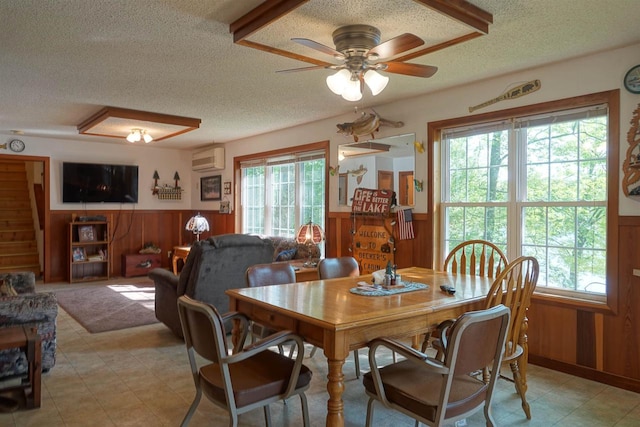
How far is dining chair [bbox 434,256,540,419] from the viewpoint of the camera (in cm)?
231

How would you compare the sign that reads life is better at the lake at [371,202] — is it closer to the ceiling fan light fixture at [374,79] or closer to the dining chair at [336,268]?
the dining chair at [336,268]

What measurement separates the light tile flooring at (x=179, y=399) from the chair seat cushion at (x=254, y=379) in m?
0.49

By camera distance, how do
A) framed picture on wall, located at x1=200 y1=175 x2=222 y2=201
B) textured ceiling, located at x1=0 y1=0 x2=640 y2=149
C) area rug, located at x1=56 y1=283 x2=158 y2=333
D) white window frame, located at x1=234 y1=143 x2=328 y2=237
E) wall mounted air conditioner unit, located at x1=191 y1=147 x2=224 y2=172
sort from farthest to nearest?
framed picture on wall, located at x1=200 y1=175 x2=222 y2=201
wall mounted air conditioner unit, located at x1=191 y1=147 x2=224 y2=172
white window frame, located at x1=234 y1=143 x2=328 y2=237
area rug, located at x1=56 y1=283 x2=158 y2=333
textured ceiling, located at x1=0 y1=0 x2=640 y2=149

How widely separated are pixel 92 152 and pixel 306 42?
6474mm

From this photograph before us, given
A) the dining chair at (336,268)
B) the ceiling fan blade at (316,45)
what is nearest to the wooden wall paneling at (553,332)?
the dining chair at (336,268)

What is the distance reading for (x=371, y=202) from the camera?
4.68 m

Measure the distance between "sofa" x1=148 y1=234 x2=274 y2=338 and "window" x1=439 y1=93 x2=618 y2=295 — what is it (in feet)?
6.18

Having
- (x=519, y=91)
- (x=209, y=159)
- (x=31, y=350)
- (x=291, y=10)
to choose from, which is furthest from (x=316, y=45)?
(x=209, y=159)

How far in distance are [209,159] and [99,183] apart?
1897mm

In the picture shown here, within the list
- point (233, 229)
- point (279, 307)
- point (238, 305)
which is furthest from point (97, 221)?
point (279, 307)

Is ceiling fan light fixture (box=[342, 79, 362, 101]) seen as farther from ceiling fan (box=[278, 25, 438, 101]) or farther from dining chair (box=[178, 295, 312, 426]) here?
dining chair (box=[178, 295, 312, 426])

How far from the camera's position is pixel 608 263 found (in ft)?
10.1

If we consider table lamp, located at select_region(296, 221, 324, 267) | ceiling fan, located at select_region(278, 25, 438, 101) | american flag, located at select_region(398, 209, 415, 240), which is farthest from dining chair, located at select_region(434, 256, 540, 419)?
table lamp, located at select_region(296, 221, 324, 267)

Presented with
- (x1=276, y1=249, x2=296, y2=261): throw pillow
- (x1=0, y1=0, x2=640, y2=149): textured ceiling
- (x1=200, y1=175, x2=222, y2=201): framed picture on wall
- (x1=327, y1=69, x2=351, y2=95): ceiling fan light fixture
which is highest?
(x1=0, y1=0, x2=640, y2=149): textured ceiling
